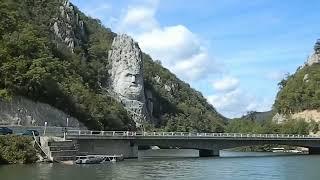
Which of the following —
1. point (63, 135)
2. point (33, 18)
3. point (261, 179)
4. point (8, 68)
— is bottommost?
point (261, 179)

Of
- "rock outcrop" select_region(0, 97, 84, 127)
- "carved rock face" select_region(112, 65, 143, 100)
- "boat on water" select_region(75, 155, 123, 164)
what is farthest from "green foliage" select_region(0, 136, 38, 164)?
"carved rock face" select_region(112, 65, 143, 100)

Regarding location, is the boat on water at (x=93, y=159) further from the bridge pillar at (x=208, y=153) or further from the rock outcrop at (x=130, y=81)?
the rock outcrop at (x=130, y=81)

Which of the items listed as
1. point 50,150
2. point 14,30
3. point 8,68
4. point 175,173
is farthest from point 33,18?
point 175,173

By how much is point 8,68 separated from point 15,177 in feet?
168

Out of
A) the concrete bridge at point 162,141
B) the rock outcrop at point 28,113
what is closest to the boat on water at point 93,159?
the concrete bridge at point 162,141

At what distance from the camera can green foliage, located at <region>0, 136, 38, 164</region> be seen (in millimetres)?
70625

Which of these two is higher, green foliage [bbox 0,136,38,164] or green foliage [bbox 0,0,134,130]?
green foliage [bbox 0,0,134,130]

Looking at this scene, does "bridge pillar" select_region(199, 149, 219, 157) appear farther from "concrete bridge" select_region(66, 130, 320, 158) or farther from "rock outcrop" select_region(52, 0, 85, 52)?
"rock outcrop" select_region(52, 0, 85, 52)

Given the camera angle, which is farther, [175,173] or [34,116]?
[34,116]

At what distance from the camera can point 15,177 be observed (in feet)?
171

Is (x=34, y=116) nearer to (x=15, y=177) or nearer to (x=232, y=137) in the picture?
(x=232, y=137)

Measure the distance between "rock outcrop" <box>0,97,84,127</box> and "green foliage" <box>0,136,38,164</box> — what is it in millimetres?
21180

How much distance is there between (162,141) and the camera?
101625 millimetres

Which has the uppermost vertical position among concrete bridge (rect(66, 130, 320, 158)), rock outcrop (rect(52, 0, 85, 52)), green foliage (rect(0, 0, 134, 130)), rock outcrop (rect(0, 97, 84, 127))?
rock outcrop (rect(52, 0, 85, 52))
